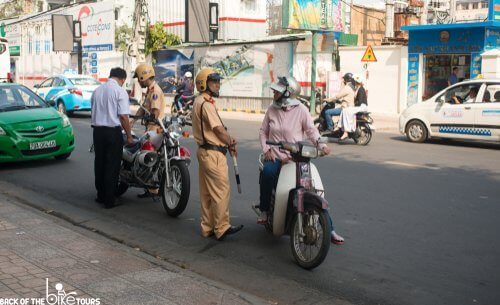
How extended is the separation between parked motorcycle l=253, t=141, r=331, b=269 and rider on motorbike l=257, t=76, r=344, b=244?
172mm

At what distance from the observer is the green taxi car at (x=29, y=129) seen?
35.4ft

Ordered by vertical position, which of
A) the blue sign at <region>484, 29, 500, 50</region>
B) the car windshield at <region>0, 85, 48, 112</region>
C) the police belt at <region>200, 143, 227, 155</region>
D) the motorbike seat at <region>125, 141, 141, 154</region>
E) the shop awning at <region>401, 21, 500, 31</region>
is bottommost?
the motorbike seat at <region>125, 141, 141, 154</region>

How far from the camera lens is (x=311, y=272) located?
5.41m

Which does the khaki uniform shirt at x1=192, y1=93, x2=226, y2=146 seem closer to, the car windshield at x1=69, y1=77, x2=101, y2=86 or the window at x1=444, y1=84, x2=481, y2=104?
the window at x1=444, y1=84, x2=481, y2=104

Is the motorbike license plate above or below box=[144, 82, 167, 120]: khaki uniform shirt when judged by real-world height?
below

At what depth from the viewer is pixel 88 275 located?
5.04m

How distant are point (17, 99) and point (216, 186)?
287 inches

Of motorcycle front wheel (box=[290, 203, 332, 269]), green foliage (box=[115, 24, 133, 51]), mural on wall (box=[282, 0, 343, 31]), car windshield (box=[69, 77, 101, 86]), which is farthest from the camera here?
green foliage (box=[115, 24, 133, 51])

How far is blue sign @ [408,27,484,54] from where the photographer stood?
2145 centimetres

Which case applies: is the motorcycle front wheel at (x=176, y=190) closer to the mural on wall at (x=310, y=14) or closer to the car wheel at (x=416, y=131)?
the car wheel at (x=416, y=131)

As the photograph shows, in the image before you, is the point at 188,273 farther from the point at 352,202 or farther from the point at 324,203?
the point at 352,202

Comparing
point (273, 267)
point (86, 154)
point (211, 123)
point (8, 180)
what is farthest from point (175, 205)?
point (86, 154)

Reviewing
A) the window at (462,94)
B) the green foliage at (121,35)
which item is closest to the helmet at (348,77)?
the window at (462,94)

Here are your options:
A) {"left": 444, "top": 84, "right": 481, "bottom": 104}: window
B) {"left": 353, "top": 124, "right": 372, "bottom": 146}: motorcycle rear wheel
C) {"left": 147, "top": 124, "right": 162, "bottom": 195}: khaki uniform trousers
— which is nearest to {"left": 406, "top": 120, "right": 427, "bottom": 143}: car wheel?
{"left": 444, "top": 84, "right": 481, "bottom": 104}: window
